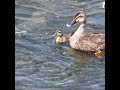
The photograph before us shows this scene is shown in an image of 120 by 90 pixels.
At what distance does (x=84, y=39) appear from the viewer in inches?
78.5

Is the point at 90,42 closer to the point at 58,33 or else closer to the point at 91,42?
the point at 91,42

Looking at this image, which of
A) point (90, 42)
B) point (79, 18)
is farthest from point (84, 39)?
point (79, 18)

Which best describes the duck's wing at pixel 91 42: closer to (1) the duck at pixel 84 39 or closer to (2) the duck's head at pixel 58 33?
(1) the duck at pixel 84 39

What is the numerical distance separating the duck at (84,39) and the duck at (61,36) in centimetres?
2

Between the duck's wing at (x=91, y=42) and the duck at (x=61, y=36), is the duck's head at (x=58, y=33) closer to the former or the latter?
the duck at (x=61, y=36)

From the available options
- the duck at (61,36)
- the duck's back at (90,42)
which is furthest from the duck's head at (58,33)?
the duck's back at (90,42)

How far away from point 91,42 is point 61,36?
20cm

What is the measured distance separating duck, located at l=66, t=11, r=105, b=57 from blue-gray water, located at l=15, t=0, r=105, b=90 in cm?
3

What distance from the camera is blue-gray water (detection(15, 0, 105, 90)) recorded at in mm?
1866

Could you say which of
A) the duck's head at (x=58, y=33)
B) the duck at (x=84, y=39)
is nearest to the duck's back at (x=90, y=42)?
the duck at (x=84, y=39)

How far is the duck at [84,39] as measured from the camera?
6.14 feet

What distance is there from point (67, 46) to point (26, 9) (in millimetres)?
292

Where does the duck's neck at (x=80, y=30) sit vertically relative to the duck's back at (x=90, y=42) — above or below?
above
